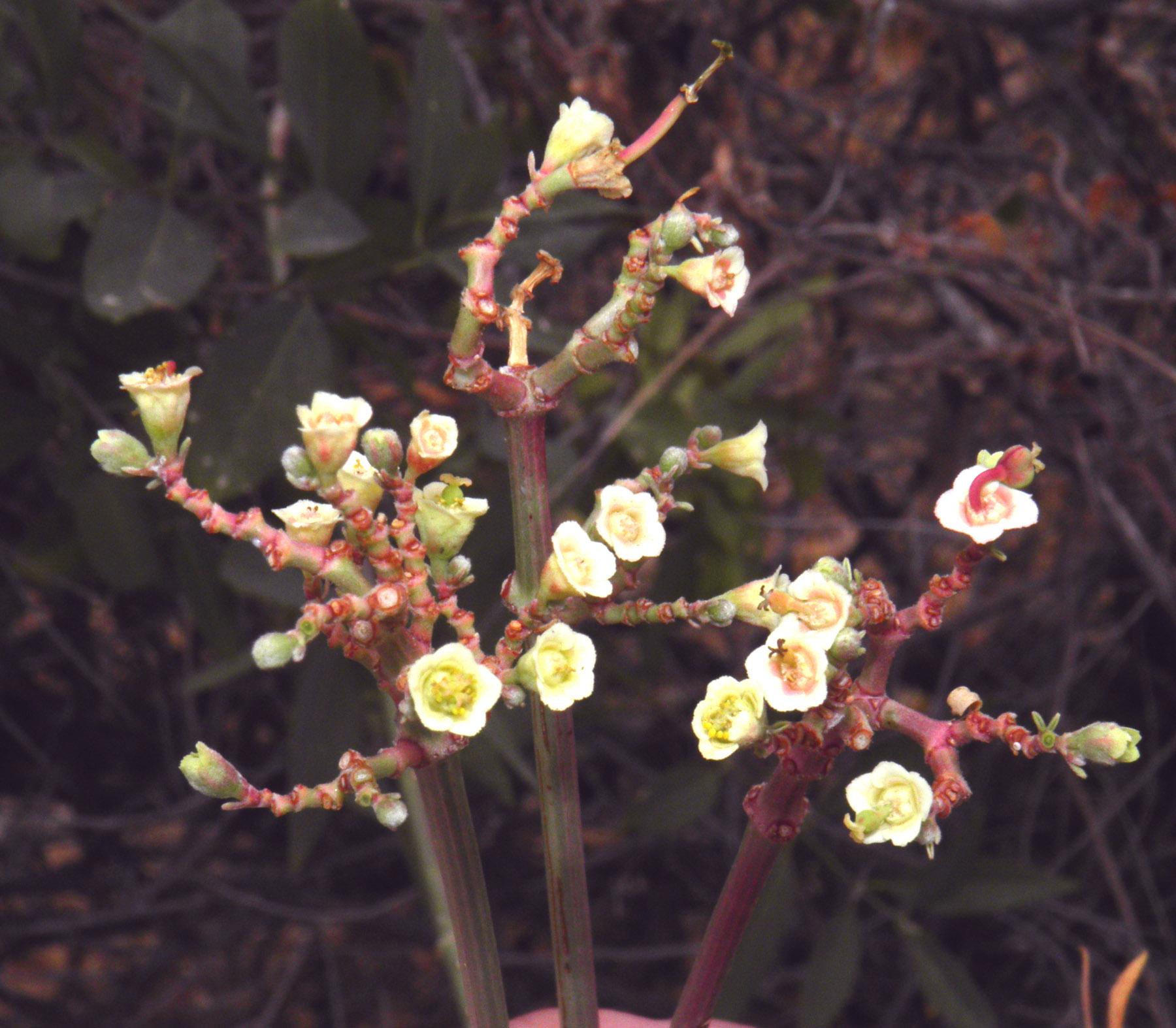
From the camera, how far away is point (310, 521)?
20.0 inches

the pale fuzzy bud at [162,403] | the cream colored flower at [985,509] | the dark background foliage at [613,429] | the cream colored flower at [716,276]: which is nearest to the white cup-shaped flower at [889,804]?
the cream colored flower at [985,509]

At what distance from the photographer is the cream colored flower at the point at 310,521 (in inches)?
20.0

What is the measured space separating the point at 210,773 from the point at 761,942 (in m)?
1.06

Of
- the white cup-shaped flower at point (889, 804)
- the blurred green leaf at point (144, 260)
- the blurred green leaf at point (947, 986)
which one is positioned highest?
the blurred green leaf at point (144, 260)

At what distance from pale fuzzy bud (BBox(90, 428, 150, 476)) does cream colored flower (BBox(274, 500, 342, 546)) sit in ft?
0.21

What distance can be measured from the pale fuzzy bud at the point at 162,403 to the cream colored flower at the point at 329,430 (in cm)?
6

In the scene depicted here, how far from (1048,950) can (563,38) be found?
4.87 feet

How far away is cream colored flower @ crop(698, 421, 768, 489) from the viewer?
1.92 ft

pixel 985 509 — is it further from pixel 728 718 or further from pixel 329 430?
pixel 329 430

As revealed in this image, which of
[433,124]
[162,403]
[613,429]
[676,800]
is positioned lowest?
[676,800]

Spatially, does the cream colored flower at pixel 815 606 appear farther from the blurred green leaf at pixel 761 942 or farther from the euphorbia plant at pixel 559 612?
the blurred green leaf at pixel 761 942

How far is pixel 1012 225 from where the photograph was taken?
65.7 inches

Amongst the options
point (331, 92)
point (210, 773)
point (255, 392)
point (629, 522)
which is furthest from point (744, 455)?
point (331, 92)

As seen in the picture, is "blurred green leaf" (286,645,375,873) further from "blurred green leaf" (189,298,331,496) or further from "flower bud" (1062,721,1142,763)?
"flower bud" (1062,721,1142,763)
